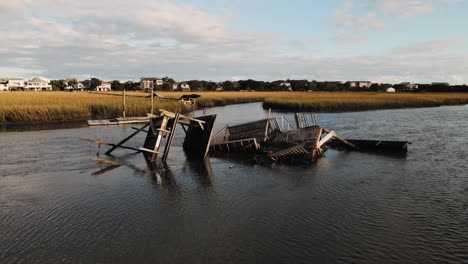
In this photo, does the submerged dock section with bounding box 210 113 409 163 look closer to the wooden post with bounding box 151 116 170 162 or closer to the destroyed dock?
the destroyed dock

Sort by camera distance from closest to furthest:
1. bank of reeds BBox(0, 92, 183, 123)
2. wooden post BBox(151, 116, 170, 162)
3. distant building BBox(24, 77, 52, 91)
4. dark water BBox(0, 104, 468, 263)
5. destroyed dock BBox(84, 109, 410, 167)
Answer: dark water BBox(0, 104, 468, 263) → wooden post BBox(151, 116, 170, 162) → destroyed dock BBox(84, 109, 410, 167) → bank of reeds BBox(0, 92, 183, 123) → distant building BBox(24, 77, 52, 91)

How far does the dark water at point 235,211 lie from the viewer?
881 centimetres

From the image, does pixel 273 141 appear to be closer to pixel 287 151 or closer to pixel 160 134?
pixel 287 151

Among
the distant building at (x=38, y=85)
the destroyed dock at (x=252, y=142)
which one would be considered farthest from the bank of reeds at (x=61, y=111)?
the distant building at (x=38, y=85)

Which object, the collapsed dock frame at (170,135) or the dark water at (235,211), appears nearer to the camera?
the dark water at (235,211)

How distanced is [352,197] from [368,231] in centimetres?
297

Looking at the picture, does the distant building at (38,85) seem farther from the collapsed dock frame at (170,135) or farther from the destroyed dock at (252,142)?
the destroyed dock at (252,142)

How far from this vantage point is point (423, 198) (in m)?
12.6

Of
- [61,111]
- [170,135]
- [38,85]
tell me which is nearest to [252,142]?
[170,135]

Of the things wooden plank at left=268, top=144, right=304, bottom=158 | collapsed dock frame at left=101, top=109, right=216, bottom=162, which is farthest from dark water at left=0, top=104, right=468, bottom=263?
wooden plank at left=268, top=144, right=304, bottom=158

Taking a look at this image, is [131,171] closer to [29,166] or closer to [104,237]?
[29,166]

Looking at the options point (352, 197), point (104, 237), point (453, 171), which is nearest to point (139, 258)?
point (104, 237)

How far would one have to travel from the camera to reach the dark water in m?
8.81

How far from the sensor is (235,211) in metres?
11.5
